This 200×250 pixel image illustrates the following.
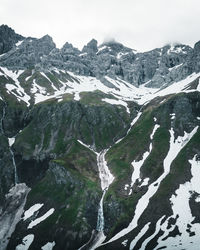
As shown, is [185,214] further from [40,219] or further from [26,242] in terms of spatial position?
[26,242]

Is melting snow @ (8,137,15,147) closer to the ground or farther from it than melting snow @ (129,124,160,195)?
farther from it

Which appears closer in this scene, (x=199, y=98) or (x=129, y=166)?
(x=129, y=166)

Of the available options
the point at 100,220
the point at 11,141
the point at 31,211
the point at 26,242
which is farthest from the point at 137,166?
the point at 11,141

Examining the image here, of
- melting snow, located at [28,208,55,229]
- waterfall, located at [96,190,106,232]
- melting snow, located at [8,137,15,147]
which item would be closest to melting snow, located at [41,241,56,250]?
melting snow, located at [28,208,55,229]

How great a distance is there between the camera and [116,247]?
9662 centimetres

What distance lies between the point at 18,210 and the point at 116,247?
176ft

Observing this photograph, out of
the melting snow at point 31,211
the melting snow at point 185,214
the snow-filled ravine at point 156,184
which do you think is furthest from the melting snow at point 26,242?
the melting snow at point 185,214

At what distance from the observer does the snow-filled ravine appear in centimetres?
10622

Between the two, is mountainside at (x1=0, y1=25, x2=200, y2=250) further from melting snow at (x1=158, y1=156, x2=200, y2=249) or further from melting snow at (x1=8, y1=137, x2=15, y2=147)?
melting snow at (x1=8, y1=137, x2=15, y2=147)

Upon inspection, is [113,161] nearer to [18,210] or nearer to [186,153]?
[186,153]

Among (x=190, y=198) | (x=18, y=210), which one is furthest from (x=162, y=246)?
(x=18, y=210)

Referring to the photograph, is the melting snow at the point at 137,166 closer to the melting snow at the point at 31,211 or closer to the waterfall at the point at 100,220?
the waterfall at the point at 100,220

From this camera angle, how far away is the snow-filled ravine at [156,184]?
10622 centimetres

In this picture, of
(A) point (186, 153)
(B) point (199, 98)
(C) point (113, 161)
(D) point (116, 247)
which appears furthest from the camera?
(B) point (199, 98)
